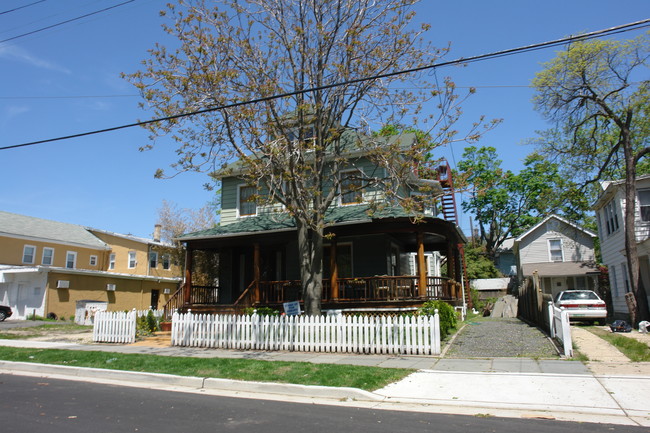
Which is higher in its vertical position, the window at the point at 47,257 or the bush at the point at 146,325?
the window at the point at 47,257

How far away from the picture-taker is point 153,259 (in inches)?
1518

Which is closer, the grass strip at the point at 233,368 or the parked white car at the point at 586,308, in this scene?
the grass strip at the point at 233,368

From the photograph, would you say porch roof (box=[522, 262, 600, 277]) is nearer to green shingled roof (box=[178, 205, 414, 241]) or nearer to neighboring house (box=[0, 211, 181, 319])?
green shingled roof (box=[178, 205, 414, 241])

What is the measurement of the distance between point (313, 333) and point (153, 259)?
2916 cm

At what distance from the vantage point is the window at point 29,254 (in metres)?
33.9

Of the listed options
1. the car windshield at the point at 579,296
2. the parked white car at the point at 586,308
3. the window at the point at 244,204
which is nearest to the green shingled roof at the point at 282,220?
the window at the point at 244,204

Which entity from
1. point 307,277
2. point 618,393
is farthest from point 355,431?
point 307,277

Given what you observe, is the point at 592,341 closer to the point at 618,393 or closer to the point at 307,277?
the point at 618,393

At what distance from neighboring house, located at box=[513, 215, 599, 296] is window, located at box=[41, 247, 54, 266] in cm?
3616

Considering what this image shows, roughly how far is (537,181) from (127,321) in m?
44.3

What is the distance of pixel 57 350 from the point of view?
13203mm

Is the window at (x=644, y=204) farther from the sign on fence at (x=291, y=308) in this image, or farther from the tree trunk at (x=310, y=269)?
the sign on fence at (x=291, y=308)

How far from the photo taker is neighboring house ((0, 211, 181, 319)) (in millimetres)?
28281

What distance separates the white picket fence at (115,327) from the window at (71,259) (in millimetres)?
23848
